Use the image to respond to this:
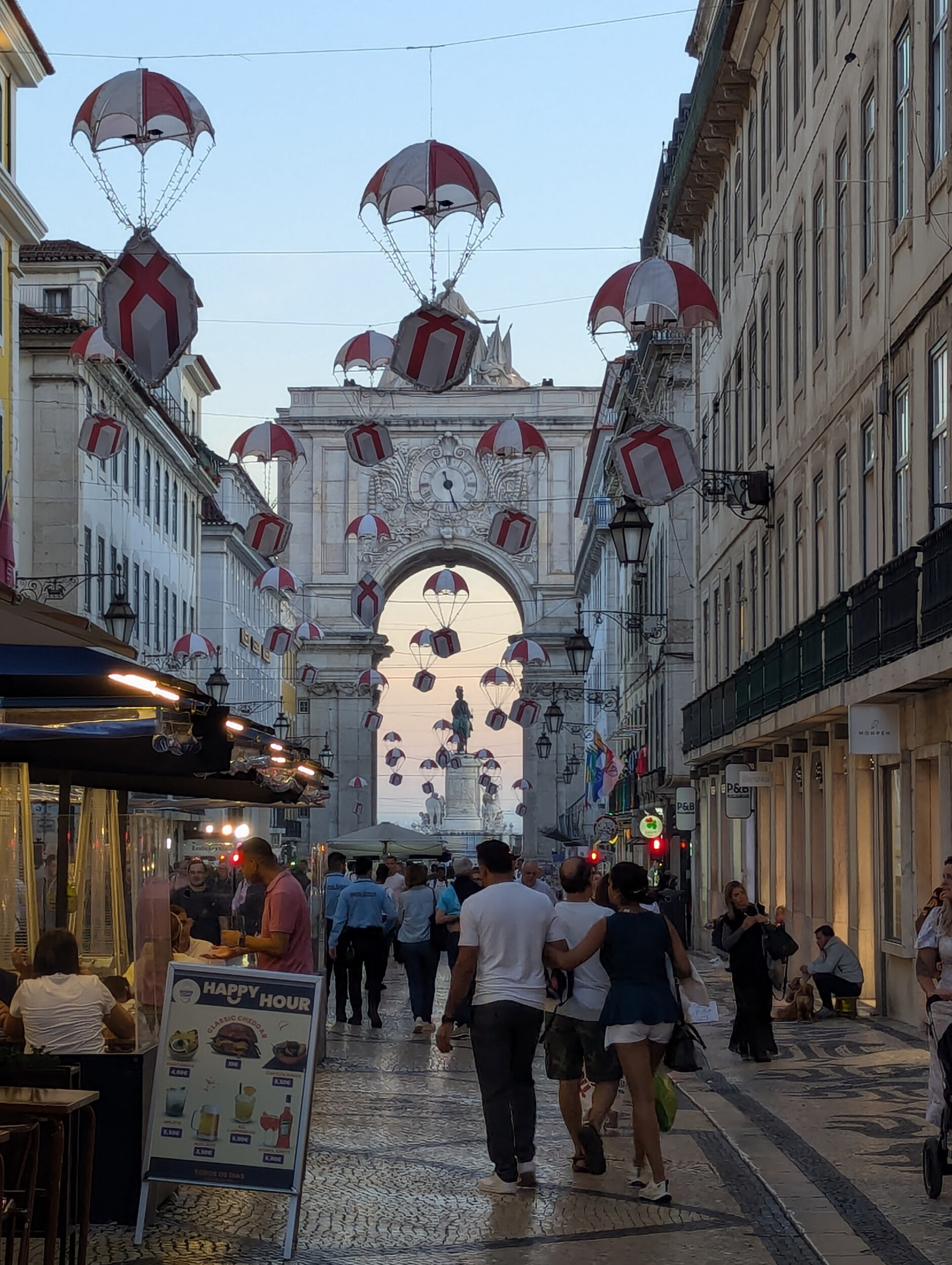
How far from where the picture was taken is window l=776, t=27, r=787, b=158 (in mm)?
29281

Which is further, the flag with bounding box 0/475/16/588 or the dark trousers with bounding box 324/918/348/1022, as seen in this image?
the flag with bounding box 0/475/16/588

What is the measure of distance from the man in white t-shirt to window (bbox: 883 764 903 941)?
11840 millimetres

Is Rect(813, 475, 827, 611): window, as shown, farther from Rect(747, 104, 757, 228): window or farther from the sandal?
the sandal

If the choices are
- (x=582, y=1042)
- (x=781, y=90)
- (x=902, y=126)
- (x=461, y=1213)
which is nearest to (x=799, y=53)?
(x=781, y=90)

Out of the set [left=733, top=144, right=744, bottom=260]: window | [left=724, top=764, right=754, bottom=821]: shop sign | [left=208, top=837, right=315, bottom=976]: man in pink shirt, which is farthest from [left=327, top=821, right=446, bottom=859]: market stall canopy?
[left=208, top=837, right=315, bottom=976]: man in pink shirt

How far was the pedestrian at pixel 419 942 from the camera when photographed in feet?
67.1

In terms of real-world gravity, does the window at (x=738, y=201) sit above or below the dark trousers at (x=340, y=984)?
above

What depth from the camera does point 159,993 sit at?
30.0 feet

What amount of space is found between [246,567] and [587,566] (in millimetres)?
13669

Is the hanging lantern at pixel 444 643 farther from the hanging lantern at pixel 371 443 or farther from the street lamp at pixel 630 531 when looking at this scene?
the street lamp at pixel 630 531

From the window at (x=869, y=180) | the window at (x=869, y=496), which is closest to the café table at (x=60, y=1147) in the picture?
the window at (x=869, y=496)

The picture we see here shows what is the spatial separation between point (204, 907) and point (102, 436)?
18.7 meters

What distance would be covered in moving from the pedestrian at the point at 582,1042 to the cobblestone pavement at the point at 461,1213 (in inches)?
9.5

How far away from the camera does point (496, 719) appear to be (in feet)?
239
